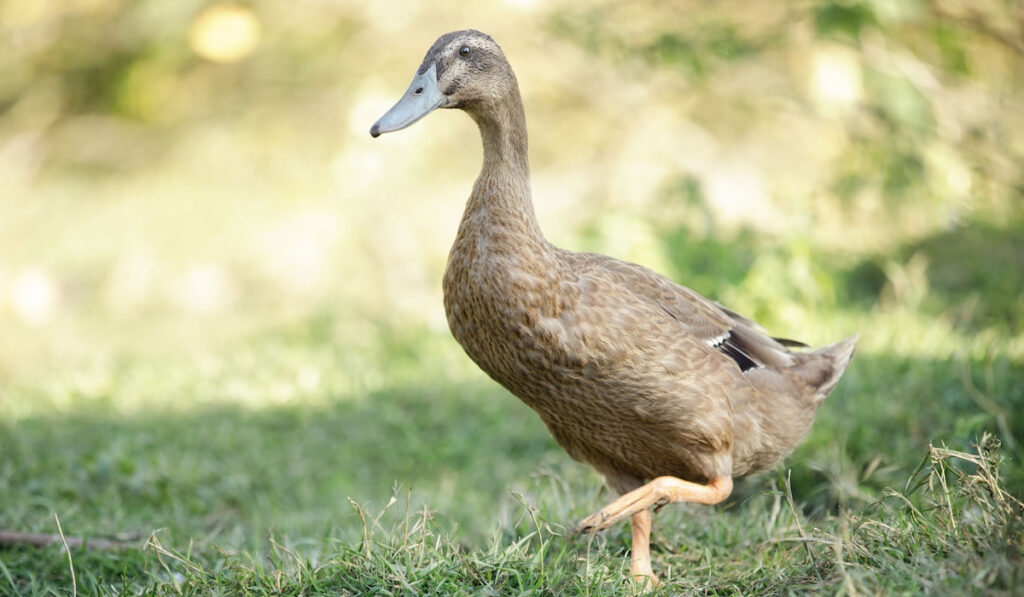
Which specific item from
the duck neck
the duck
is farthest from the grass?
the duck neck

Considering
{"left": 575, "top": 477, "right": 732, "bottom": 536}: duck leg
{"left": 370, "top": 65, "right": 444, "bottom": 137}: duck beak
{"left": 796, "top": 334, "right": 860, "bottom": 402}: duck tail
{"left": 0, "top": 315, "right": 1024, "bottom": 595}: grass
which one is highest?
{"left": 370, "top": 65, "right": 444, "bottom": 137}: duck beak

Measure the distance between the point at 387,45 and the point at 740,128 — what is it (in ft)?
10.2

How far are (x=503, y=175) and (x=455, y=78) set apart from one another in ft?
1.13

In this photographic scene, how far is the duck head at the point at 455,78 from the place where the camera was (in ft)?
9.71

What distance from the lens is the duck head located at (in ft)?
9.71

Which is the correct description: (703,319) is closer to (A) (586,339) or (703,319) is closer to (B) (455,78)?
(A) (586,339)

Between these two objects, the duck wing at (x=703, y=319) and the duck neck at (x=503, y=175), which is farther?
the duck wing at (x=703, y=319)

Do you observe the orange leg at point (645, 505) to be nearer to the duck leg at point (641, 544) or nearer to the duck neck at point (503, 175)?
the duck leg at point (641, 544)

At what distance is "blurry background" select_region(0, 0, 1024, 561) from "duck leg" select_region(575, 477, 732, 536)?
0.78 m

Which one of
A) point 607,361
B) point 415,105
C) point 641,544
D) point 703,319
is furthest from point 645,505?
point 415,105

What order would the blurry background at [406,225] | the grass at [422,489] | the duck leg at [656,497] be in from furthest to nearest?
1. the blurry background at [406,225]
2. the duck leg at [656,497]
3. the grass at [422,489]

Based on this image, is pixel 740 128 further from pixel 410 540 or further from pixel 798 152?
pixel 410 540

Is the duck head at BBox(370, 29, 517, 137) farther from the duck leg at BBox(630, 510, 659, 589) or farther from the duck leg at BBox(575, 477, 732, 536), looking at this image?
the duck leg at BBox(630, 510, 659, 589)

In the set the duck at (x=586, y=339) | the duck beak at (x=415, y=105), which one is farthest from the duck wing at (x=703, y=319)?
the duck beak at (x=415, y=105)
